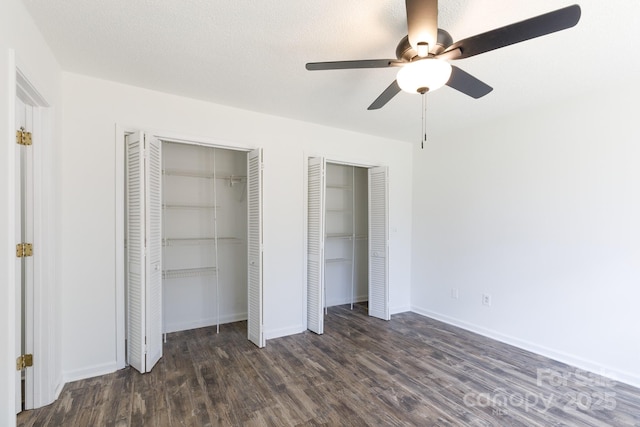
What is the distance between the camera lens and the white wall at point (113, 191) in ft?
8.61

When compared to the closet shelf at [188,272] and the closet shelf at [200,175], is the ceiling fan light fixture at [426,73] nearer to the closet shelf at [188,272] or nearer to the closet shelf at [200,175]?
the closet shelf at [200,175]

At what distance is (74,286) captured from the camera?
8.62ft

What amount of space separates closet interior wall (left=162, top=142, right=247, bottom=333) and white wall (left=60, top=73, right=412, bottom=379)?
0.69 meters

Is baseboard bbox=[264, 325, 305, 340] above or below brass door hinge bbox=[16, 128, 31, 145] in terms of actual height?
below

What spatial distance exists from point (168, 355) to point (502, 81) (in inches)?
158

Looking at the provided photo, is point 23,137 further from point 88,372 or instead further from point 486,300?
point 486,300

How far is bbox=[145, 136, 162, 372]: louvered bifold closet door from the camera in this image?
2.79 m

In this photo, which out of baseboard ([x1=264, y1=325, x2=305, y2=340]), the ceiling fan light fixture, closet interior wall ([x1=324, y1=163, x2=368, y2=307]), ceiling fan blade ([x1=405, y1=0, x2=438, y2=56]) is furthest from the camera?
closet interior wall ([x1=324, y1=163, x2=368, y2=307])

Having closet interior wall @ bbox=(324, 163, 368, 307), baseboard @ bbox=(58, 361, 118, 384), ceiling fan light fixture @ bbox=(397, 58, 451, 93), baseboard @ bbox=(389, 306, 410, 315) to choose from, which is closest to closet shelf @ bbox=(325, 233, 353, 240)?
closet interior wall @ bbox=(324, 163, 368, 307)

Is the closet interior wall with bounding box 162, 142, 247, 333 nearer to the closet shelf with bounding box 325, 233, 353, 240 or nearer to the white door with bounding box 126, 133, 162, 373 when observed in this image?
the white door with bounding box 126, 133, 162, 373

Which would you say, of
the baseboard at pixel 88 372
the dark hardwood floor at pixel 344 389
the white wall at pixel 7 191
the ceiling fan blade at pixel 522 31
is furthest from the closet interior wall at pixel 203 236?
the ceiling fan blade at pixel 522 31

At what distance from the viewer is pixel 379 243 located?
4.42 meters

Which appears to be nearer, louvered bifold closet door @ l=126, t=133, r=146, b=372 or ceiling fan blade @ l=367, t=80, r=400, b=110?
ceiling fan blade @ l=367, t=80, r=400, b=110

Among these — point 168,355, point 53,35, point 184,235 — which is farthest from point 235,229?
point 53,35
